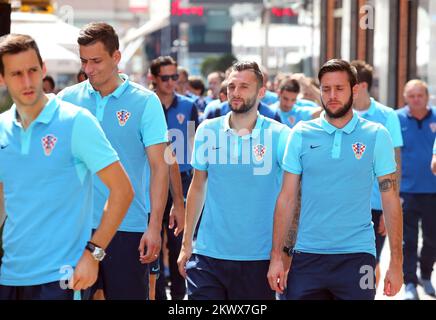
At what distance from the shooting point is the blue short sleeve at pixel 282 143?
19.4ft

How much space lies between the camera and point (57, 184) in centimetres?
433

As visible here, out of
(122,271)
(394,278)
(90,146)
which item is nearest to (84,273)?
(90,146)

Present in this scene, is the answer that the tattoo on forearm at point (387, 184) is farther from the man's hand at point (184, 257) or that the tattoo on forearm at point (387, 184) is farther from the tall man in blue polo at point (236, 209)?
the man's hand at point (184, 257)

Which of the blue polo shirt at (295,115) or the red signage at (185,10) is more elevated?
the red signage at (185,10)

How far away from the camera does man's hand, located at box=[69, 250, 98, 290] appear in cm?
426

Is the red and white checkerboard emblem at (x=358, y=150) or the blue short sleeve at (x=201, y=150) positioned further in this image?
the blue short sleeve at (x=201, y=150)

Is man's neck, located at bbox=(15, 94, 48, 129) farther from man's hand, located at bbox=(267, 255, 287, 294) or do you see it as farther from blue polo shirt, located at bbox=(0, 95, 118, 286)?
man's hand, located at bbox=(267, 255, 287, 294)

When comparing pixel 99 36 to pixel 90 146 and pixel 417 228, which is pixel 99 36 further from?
pixel 417 228

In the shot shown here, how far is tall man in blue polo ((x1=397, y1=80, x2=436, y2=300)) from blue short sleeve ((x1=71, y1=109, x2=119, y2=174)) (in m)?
5.87

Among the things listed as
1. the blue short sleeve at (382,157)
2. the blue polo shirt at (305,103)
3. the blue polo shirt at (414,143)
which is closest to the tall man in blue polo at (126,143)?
the blue short sleeve at (382,157)

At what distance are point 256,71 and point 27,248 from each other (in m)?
2.27

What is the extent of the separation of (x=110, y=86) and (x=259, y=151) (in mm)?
944

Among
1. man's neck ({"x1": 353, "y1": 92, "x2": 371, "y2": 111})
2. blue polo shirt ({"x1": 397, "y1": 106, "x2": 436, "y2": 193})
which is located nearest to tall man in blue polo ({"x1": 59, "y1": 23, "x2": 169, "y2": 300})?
man's neck ({"x1": 353, "y1": 92, "x2": 371, "y2": 111})

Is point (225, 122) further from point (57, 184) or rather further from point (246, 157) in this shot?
point (57, 184)
